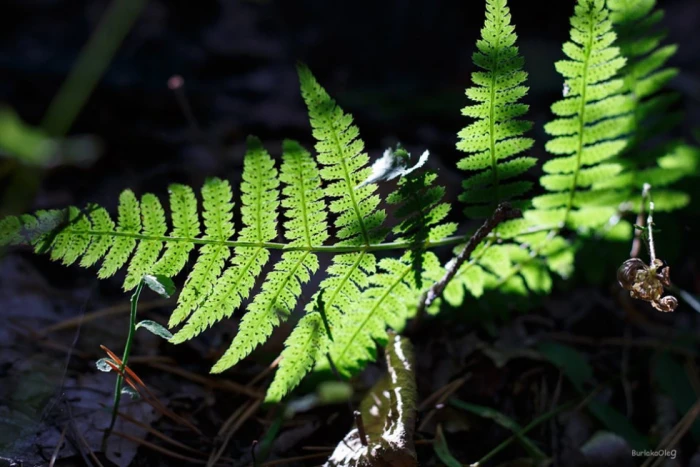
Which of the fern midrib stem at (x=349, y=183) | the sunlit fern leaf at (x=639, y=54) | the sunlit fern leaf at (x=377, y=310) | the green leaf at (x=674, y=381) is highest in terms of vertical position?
the sunlit fern leaf at (x=639, y=54)

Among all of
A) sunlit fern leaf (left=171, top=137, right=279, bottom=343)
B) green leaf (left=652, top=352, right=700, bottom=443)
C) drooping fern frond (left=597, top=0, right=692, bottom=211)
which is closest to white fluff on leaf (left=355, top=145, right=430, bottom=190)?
sunlit fern leaf (left=171, top=137, right=279, bottom=343)

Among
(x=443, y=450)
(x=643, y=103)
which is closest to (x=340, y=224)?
(x=443, y=450)

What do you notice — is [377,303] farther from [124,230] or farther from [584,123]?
[584,123]

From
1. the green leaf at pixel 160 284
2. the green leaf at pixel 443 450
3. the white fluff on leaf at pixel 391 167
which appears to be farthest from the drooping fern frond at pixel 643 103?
the green leaf at pixel 160 284

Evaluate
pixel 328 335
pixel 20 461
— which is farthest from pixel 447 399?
pixel 20 461

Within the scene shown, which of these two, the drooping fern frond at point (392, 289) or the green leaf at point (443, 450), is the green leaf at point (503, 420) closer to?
the green leaf at point (443, 450)
